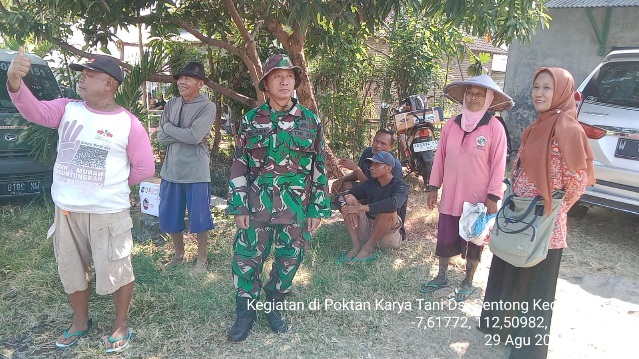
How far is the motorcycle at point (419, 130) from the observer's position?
575 centimetres

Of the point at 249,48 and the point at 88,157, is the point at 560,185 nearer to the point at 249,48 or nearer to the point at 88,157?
the point at 88,157

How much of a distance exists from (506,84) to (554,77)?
734 centimetres

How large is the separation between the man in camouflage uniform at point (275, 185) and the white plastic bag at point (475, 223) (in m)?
1.00

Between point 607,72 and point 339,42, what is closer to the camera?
point 607,72

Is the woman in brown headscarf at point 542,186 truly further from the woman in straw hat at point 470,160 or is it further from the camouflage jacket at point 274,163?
the camouflage jacket at point 274,163

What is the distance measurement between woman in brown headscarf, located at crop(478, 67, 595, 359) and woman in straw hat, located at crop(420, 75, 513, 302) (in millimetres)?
479

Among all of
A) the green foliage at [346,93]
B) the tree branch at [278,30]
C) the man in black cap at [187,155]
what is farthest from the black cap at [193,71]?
the green foliage at [346,93]

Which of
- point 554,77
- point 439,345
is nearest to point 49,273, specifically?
point 439,345

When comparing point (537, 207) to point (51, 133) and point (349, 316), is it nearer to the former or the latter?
point (349, 316)

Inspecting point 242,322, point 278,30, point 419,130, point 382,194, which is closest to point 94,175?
point 242,322

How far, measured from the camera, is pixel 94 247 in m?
2.68

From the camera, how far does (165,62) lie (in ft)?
15.3

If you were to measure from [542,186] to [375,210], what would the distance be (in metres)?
1.58

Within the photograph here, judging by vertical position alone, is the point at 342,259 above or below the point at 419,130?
below
